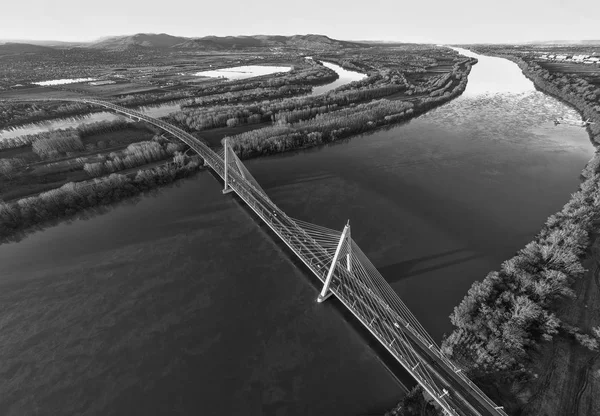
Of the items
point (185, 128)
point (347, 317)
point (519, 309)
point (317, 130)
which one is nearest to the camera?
point (519, 309)

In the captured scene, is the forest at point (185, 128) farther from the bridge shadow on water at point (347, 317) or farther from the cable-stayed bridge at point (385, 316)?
the cable-stayed bridge at point (385, 316)

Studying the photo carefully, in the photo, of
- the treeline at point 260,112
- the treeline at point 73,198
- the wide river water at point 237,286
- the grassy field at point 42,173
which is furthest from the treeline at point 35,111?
the wide river water at point 237,286

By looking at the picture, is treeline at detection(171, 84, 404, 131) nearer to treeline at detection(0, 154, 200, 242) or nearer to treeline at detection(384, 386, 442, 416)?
treeline at detection(0, 154, 200, 242)

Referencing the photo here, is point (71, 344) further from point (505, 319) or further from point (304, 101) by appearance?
point (304, 101)

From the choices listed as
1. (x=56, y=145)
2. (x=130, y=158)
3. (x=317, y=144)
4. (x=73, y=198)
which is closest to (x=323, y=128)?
(x=317, y=144)

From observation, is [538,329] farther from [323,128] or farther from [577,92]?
[577,92]

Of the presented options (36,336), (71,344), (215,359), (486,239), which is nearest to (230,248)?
(215,359)
